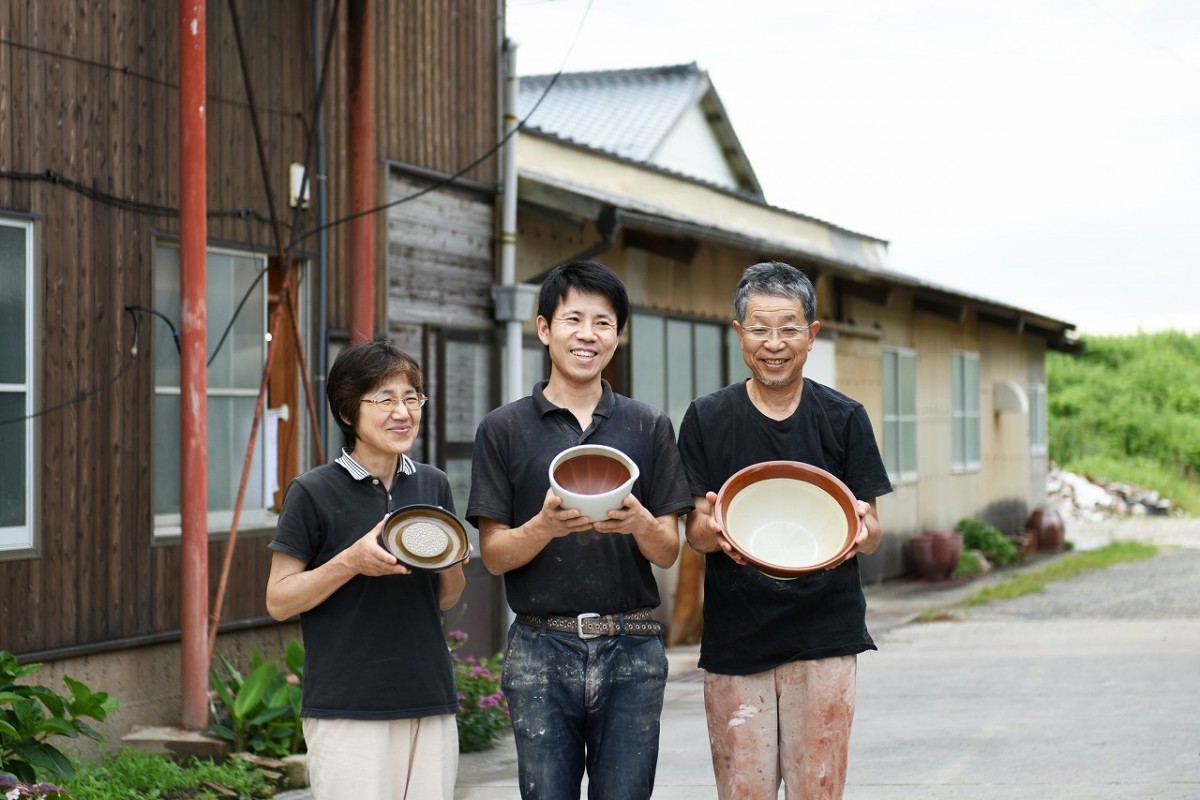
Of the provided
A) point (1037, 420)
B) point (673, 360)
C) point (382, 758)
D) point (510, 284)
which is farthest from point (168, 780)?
point (1037, 420)

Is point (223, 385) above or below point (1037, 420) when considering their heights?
above

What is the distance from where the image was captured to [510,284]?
10680mm

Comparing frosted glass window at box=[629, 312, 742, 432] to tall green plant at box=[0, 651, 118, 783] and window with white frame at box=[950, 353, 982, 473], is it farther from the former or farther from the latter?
window with white frame at box=[950, 353, 982, 473]

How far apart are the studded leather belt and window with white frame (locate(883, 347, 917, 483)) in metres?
15.0

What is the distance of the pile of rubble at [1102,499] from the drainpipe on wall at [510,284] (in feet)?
79.8

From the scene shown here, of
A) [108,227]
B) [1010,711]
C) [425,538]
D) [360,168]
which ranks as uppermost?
[360,168]

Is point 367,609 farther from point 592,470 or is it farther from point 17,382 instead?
point 17,382

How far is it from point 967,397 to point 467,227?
43.9 ft

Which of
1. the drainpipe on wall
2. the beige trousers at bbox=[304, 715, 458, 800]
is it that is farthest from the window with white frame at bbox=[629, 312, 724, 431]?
the beige trousers at bbox=[304, 715, 458, 800]

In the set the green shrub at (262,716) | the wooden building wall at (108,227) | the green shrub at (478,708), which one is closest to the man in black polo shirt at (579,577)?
the green shrub at (262,716)

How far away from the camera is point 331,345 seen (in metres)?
9.17

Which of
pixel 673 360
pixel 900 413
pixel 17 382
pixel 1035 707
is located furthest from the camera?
pixel 900 413

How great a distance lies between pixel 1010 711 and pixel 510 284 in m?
4.35

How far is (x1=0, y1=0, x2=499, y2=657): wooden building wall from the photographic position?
708cm
